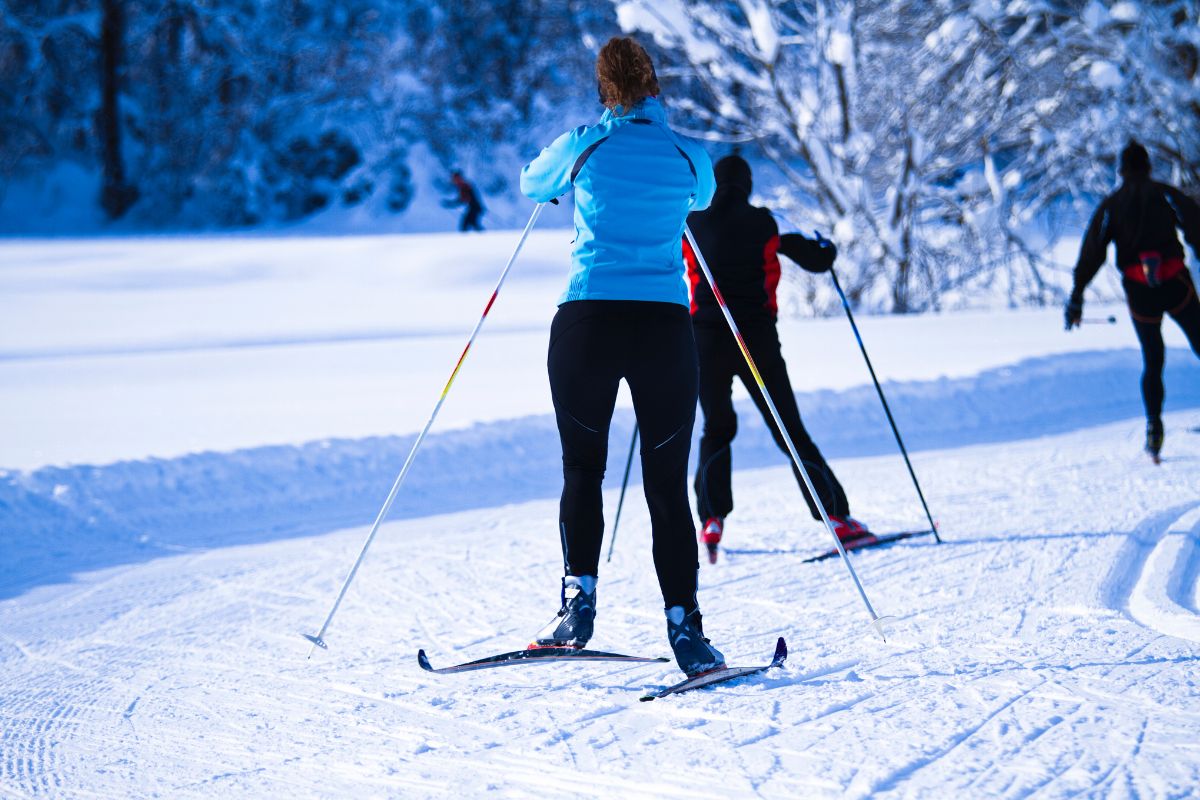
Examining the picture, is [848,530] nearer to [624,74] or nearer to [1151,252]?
[624,74]

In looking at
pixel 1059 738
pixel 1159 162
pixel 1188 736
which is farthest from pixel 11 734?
pixel 1159 162

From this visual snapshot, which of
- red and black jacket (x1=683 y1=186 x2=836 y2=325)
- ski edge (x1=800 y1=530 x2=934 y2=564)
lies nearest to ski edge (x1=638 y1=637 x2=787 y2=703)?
ski edge (x1=800 y1=530 x2=934 y2=564)

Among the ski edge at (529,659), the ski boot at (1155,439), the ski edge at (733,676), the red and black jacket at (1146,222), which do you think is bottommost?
the ski boot at (1155,439)

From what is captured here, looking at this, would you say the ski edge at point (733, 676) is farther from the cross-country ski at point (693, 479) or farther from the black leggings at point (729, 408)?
the black leggings at point (729, 408)

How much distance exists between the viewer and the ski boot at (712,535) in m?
5.19

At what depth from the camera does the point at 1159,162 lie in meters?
16.5

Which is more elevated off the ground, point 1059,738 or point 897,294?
point 1059,738

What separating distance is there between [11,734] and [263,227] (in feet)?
87.9

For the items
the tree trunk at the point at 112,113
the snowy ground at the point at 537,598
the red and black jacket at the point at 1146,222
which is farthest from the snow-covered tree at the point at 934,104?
the tree trunk at the point at 112,113

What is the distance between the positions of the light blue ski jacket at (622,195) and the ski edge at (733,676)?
3.62 ft

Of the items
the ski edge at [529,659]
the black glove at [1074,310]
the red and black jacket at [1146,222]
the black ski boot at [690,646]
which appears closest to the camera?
the black ski boot at [690,646]

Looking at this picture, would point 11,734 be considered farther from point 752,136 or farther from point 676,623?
point 752,136

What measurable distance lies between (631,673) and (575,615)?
251mm

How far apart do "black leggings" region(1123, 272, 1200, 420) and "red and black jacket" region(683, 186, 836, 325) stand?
288 centimetres
